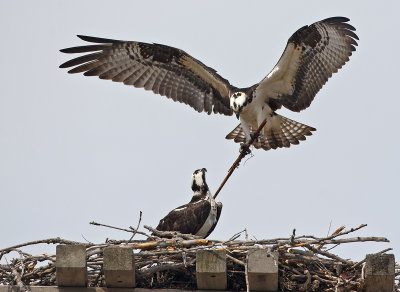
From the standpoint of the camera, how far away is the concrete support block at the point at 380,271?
4.95m

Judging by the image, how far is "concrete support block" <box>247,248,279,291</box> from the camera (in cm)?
499

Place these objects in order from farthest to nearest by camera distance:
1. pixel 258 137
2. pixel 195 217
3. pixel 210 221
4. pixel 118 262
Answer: pixel 258 137, pixel 210 221, pixel 195 217, pixel 118 262

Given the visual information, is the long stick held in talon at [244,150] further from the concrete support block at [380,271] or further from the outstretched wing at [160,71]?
the concrete support block at [380,271]

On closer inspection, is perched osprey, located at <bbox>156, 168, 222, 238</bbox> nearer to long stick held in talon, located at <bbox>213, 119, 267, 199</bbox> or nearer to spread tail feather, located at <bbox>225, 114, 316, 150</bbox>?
long stick held in talon, located at <bbox>213, 119, 267, 199</bbox>

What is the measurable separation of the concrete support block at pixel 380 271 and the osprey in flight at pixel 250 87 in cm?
393

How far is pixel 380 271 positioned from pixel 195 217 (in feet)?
8.08

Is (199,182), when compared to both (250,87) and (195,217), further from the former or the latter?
(250,87)

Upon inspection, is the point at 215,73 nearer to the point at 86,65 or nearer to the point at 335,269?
the point at 86,65

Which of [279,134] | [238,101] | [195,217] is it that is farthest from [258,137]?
[195,217]

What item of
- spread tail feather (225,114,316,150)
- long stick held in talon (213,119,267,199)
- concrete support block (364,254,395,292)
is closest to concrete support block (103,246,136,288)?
concrete support block (364,254,395,292)

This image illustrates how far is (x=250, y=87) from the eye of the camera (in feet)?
29.5

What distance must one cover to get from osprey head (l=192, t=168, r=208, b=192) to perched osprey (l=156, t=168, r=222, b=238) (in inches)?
4.7

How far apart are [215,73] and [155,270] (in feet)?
13.5

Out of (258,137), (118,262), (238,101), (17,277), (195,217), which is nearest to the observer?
(118,262)
